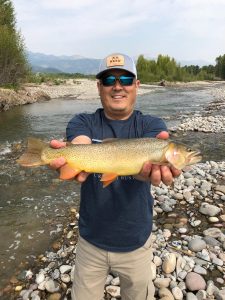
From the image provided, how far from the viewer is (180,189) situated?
814cm

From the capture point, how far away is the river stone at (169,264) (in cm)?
489

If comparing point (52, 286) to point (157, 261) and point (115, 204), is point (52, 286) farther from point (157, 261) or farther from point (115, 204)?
point (115, 204)

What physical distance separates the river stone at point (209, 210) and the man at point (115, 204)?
145 inches

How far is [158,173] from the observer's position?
2863 mm

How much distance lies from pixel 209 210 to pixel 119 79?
447 centimetres

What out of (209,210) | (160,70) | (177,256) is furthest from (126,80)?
(160,70)

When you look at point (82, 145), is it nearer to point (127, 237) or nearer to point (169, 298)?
point (127, 237)

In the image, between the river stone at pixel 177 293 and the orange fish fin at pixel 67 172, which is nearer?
the orange fish fin at pixel 67 172

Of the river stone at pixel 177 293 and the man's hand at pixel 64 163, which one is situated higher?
the man's hand at pixel 64 163

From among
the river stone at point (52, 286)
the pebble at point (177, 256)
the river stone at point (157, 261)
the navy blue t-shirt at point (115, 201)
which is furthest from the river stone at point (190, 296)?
the river stone at point (52, 286)

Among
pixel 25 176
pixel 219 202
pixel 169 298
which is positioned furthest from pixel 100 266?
pixel 25 176

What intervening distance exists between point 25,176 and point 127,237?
7.34 meters

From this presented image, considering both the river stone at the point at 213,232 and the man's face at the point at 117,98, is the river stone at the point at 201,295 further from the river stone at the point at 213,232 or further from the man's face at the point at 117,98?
the man's face at the point at 117,98

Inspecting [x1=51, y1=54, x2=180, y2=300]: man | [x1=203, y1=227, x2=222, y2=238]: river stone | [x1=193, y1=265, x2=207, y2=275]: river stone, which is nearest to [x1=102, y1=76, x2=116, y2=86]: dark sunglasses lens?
[x1=51, y1=54, x2=180, y2=300]: man
